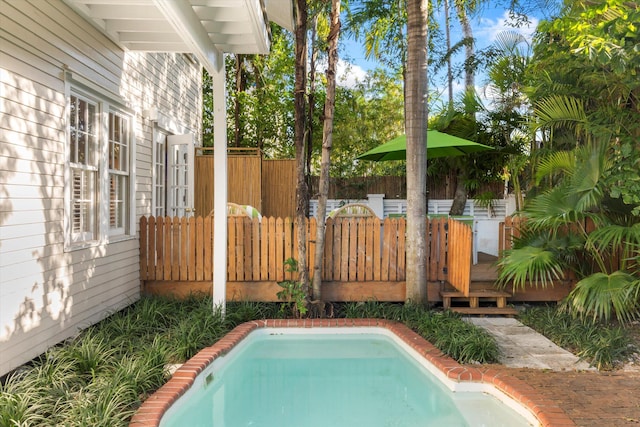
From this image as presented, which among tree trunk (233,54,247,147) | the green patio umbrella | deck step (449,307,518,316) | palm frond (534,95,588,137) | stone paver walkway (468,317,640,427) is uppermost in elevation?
tree trunk (233,54,247,147)

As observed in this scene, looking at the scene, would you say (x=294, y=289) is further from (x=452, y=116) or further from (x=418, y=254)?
(x=452, y=116)

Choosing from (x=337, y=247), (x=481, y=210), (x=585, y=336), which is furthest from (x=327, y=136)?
(x=481, y=210)

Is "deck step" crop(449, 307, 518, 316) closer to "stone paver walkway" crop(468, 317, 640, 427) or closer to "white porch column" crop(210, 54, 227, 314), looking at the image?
"stone paver walkway" crop(468, 317, 640, 427)

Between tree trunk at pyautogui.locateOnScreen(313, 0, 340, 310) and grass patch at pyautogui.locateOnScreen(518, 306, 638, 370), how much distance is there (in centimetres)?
240

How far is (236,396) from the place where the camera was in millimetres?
3818

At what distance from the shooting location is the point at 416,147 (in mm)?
5668

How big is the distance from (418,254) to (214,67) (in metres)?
3.19

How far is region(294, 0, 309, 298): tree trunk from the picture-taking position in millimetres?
5531

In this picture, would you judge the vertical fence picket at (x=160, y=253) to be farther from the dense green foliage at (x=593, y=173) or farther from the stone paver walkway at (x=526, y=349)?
the dense green foliage at (x=593, y=173)

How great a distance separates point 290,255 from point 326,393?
8.34 feet

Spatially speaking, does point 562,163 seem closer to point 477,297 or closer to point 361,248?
point 477,297

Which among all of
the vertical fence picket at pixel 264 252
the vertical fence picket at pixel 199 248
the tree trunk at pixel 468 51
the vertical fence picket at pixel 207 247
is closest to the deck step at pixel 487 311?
the vertical fence picket at pixel 264 252

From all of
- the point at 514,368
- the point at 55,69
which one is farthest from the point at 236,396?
the point at 55,69

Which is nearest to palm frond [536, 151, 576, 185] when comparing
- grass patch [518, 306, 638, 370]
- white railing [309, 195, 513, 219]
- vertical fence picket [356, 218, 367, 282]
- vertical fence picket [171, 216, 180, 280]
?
grass patch [518, 306, 638, 370]
